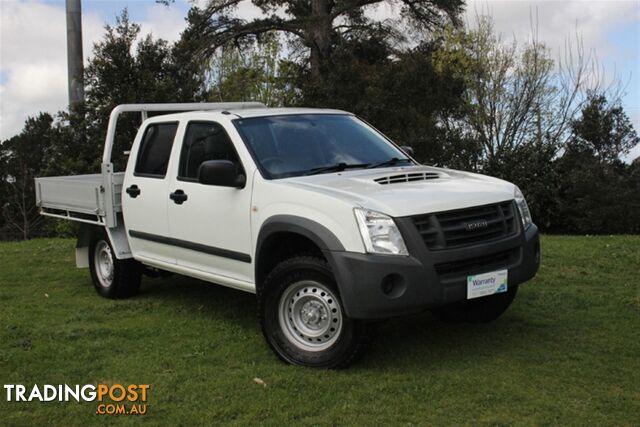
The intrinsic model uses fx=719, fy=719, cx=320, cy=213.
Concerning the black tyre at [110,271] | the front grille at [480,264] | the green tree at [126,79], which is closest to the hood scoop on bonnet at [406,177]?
the front grille at [480,264]

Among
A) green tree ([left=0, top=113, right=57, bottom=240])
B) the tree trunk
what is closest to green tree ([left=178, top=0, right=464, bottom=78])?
the tree trunk

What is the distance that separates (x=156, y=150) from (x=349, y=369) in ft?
10.3

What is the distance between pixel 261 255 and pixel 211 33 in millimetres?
20216

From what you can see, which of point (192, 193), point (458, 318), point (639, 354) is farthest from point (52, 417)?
point (639, 354)

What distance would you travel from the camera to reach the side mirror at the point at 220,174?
217 inches

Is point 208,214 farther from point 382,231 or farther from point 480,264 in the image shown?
point 480,264

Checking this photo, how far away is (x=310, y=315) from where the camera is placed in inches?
206

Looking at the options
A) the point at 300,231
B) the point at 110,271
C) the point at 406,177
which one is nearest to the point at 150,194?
the point at 110,271

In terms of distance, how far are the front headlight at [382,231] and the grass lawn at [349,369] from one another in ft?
2.97

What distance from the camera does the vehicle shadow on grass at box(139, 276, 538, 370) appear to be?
535 cm

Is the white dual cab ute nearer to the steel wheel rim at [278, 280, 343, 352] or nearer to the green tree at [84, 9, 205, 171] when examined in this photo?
the steel wheel rim at [278, 280, 343, 352]

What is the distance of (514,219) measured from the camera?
5.48 metres

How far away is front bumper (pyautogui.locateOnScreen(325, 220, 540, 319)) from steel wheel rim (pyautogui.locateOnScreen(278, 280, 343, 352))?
31 cm

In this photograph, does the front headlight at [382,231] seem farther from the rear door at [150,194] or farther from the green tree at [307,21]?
the green tree at [307,21]
